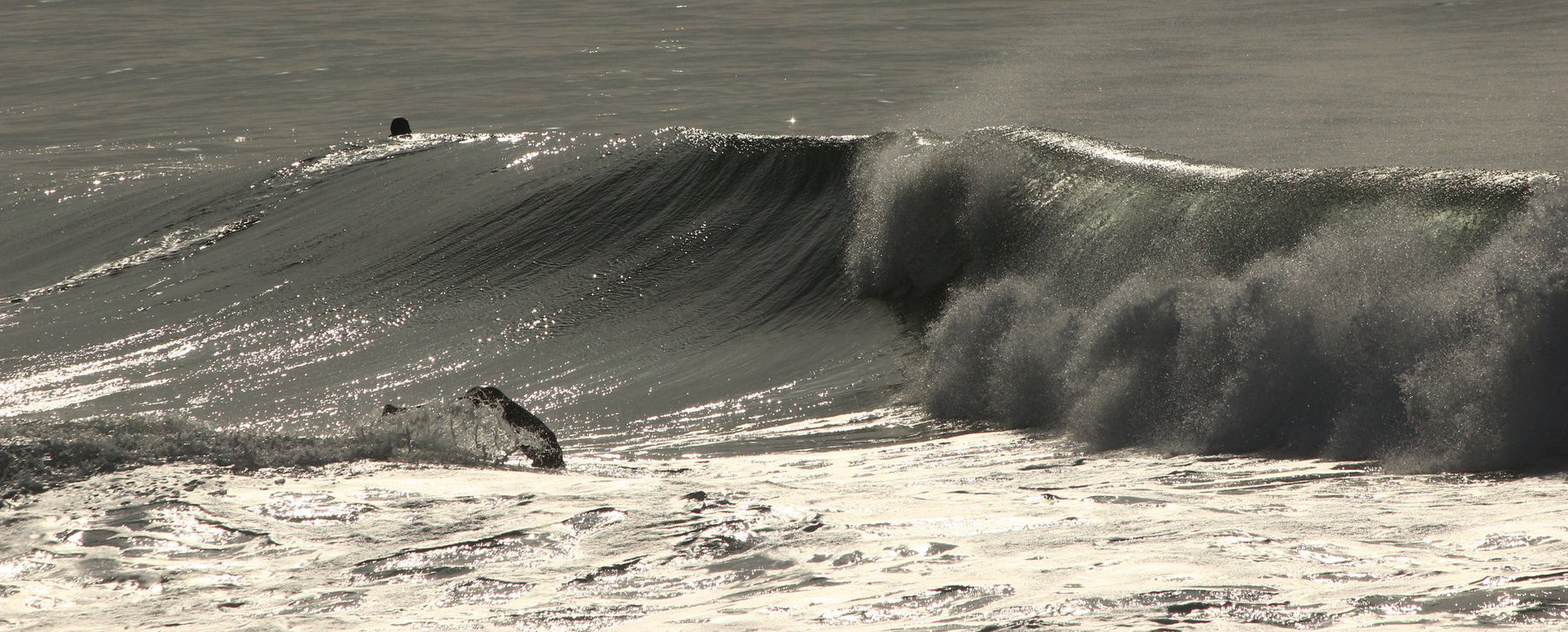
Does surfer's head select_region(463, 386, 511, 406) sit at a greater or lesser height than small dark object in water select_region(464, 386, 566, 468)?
greater

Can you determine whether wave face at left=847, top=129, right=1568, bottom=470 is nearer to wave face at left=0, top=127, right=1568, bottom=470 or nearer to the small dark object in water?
wave face at left=0, top=127, right=1568, bottom=470

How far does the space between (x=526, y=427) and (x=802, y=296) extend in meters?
4.82

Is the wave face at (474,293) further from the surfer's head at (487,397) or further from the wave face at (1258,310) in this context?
the surfer's head at (487,397)

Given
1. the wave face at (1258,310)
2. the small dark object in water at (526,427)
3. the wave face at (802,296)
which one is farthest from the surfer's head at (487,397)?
the wave face at (1258,310)

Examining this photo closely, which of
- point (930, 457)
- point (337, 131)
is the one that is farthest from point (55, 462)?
point (337, 131)

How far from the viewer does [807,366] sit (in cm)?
946

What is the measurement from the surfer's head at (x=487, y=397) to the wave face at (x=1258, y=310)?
265 centimetres

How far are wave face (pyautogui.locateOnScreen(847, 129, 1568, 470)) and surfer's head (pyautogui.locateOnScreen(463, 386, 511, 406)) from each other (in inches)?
104

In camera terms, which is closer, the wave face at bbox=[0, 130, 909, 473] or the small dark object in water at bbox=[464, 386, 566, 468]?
the small dark object in water at bbox=[464, 386, 566, 468]

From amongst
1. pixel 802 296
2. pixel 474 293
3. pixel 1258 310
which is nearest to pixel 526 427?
pixel 1258 310

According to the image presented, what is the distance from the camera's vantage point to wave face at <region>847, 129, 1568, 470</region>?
554 centimetres

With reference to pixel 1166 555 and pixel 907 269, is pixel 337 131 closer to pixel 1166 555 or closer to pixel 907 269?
pixel 907 269

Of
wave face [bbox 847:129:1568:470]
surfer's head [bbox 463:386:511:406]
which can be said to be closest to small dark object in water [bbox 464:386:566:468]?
surfer's head [bbox 463:386:511:406]

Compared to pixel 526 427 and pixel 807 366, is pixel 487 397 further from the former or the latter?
pixel 807 366
